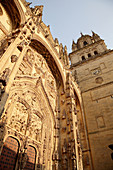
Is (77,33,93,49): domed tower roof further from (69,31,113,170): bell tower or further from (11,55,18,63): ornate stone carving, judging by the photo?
(11,55,18,63): ornate stone carving

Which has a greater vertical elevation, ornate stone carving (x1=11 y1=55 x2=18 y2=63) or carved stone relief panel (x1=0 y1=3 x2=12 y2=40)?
carved stone relief panel (x1=0 y1=3 x2=12 y2=40)

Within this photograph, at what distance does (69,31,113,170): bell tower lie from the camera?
9695 millimetres

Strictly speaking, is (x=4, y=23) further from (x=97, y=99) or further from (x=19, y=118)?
(x=97, y=99)

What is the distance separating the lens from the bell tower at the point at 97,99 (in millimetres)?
9695

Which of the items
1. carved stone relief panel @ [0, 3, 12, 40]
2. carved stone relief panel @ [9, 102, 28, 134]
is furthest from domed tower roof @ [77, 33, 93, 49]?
carved stone relief panel @ [9, 102, 28, 134]

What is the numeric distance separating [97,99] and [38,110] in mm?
8111

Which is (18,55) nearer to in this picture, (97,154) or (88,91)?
(97,154)

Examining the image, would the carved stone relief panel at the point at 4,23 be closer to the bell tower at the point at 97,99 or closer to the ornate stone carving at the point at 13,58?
the ornate stone carving at the point at 13,58

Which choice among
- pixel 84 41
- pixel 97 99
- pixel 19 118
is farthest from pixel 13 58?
pixel 84 41

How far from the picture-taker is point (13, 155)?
15.6 feet

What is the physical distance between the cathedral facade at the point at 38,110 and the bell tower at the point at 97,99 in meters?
0.08

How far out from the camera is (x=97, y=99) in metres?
Answer: 13.0

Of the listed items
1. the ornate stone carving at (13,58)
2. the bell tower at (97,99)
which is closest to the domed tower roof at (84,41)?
the bell tower at (97,99)

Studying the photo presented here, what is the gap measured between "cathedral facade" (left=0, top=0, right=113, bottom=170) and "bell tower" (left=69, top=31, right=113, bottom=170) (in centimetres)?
8
